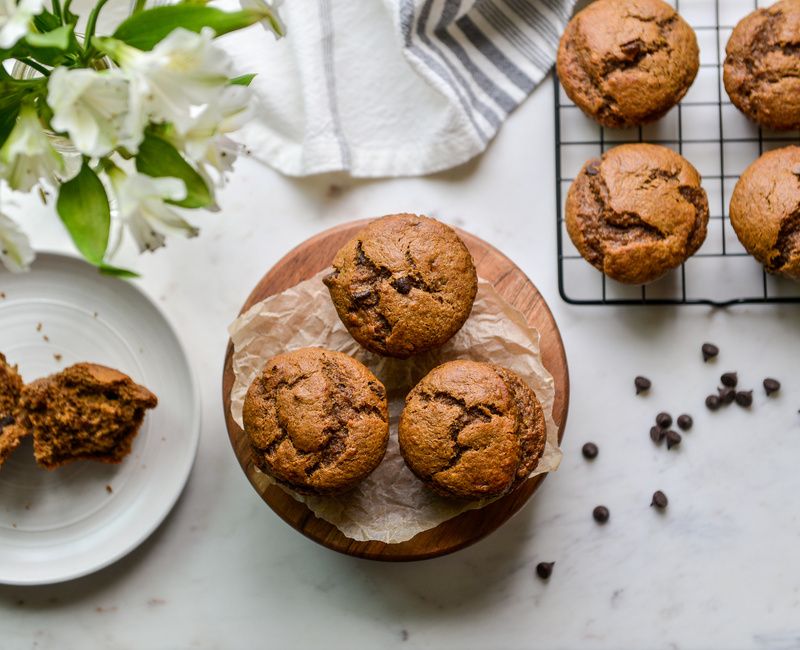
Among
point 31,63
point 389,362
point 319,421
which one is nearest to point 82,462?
point 319,421

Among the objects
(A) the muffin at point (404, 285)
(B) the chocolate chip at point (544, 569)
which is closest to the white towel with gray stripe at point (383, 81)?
(A) the muffin at point (404, 285)

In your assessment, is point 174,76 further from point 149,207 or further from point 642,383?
point 642,383

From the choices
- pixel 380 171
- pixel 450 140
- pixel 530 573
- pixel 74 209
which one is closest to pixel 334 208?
pixel 380 171

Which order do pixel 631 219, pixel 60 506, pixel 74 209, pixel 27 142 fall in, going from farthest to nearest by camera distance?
pixel 60 506, pixel 631 219, pixel 74 209, pixel 27 142

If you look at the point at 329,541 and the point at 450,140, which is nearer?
the point at 329,541

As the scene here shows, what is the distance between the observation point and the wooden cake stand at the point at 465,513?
2.25 metres

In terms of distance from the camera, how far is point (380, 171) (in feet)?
8.26

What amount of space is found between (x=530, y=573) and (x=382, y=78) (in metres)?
1.52

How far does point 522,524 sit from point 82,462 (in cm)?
128

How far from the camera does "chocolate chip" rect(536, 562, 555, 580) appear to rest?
2.50 metres

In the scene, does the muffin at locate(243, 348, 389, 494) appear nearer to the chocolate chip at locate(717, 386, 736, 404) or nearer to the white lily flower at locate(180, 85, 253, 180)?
the white lily flower at locate(180, 85, 253, 180)

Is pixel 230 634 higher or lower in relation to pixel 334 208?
lower

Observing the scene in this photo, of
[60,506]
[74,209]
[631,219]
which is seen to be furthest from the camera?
[60,506]

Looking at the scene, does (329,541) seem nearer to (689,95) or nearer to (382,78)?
(382,78)
